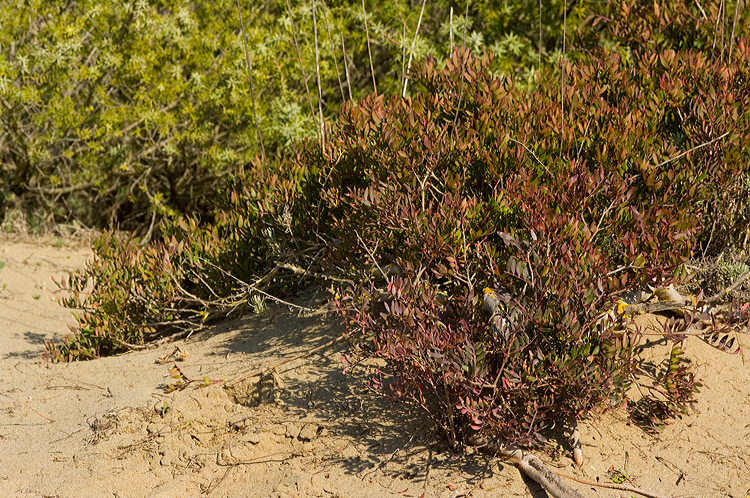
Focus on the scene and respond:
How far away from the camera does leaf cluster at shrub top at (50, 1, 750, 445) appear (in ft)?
10.4

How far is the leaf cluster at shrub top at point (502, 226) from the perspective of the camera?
317cm

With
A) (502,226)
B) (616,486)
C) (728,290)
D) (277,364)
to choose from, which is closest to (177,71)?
(277,364)

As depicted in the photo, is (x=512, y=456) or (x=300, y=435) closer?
(x=512, y=456)

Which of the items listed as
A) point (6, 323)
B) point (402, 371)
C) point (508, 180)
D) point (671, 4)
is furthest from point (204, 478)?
point (671, 4)

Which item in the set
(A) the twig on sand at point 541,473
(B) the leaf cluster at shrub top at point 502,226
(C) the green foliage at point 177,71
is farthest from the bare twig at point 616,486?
(C) the green foliage at point 177,71

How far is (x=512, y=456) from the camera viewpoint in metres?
3.34

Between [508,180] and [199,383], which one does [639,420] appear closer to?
[508,180]

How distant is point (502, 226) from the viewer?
367cm

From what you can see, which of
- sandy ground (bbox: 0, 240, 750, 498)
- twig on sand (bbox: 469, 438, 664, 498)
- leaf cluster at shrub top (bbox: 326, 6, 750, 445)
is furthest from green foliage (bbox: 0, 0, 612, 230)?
twig on sand (bbox: 469, 438, 664, 498)

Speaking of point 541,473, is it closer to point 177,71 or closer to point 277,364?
point 277,364

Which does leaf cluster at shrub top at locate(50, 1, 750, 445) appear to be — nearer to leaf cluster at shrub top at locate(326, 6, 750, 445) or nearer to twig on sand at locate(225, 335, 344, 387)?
leaf cluster at shrub top at locate(326, 6, 750, 445)

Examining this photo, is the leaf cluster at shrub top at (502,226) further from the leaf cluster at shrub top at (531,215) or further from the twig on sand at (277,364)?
the twig on sand at (277,364)

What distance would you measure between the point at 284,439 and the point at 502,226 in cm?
147

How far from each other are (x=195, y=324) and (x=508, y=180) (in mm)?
2278
